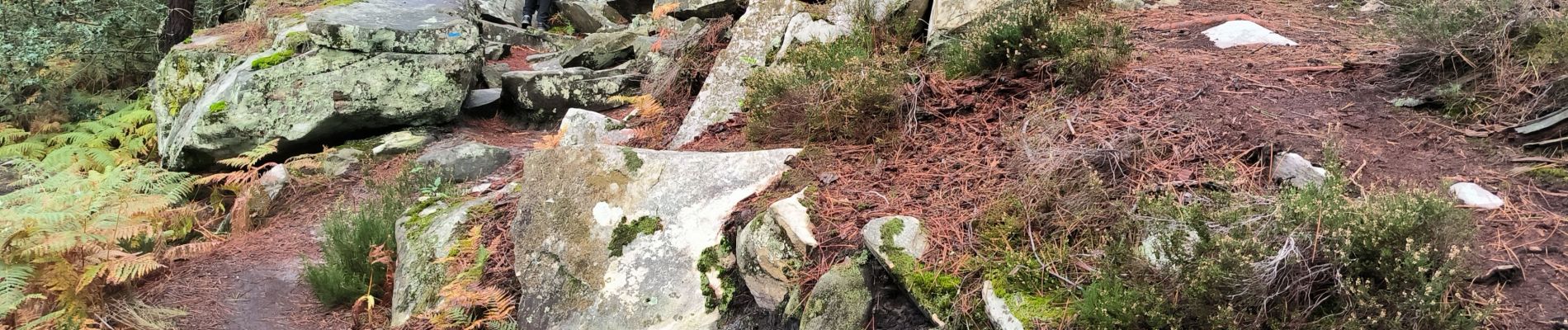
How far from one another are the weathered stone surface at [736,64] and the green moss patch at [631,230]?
150 centimetres

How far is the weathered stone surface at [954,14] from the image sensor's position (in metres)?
5.32

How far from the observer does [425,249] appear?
504 cm

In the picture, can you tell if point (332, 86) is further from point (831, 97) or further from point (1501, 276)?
point (1501, 276)

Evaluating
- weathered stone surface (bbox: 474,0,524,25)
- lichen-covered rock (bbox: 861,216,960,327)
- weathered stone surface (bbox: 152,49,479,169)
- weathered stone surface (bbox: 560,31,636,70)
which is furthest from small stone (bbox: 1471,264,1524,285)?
weathered stone surface (bbox: 474,0,524,25)

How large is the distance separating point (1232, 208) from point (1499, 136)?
4.57 feet

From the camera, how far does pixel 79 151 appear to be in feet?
30.0

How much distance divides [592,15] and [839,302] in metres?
9.11

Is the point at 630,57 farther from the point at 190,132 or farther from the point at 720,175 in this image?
the point at 720,175

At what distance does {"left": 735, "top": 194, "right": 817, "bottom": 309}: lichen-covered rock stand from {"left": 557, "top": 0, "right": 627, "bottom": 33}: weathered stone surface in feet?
26.4

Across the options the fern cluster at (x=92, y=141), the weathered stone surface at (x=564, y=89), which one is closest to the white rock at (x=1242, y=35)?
the weathered stone surface at (x=564, y=89)

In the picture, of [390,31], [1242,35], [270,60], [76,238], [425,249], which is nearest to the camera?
[1242,35]

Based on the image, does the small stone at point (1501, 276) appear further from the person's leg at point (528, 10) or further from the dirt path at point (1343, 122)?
the person's leg at point (528, 10)

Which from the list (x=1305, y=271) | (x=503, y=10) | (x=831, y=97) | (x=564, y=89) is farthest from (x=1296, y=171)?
(x=503, y=10)

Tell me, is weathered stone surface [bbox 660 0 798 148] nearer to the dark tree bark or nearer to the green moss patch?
the green moss patch
